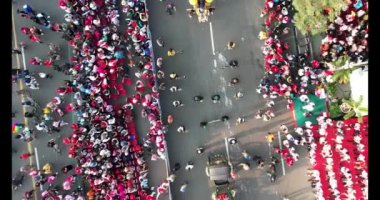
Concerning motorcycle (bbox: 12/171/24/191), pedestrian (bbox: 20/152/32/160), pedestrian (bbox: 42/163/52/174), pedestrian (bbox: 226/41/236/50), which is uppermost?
pedestrian (bbox: 226/41/236/50)

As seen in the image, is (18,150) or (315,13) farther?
(18,150)

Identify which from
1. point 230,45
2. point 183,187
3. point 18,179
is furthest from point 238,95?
point 18,179

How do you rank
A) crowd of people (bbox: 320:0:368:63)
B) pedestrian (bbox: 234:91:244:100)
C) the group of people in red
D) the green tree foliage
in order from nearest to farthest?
the green tree foliage, crowd of people (bbox: 320:0:368:63), the group of people in red, pedestrian (bbox: 234:91:244:100)

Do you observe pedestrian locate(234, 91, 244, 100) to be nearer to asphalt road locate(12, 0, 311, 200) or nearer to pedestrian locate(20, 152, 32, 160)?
asphalt road locate(12, 0, 311, 200)

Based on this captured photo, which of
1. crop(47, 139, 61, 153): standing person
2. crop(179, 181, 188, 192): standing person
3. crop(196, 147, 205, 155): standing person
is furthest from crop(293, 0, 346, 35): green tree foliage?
crop(47, 139, 61, 153): standing person

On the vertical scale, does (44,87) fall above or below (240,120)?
above

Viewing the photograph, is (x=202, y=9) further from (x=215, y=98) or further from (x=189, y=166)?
(x=189, y=166)

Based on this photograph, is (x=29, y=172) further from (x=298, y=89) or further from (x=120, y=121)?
(x=298, y=89)
